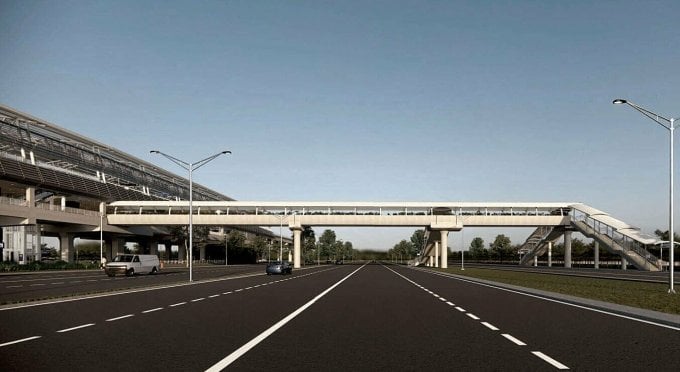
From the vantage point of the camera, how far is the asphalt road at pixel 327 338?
29.3 feet

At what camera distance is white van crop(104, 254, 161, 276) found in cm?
4575

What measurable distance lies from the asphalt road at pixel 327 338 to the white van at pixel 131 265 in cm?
2793

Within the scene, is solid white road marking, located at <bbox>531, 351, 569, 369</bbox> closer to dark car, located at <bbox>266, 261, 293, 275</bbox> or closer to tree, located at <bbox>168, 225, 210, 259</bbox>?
dark car, located at <bbox>266, 261, 293, 275</bbox>

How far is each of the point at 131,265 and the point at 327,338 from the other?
39.8 m

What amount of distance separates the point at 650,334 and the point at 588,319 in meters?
2.99

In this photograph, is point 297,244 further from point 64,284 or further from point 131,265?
point 64,284

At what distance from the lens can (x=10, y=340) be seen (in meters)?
11.2

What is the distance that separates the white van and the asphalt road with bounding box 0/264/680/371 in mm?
27925

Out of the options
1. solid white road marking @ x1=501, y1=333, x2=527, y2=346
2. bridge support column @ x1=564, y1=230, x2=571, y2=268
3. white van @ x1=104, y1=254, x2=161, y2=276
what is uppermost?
solid white road marking @ x1=501, y1=333, x2=527, y2=346

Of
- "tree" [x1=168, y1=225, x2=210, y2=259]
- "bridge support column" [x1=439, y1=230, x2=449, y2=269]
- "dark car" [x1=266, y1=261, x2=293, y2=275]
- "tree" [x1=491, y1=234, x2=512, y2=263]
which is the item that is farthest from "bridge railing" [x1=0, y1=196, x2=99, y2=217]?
"tree" [x1=491, y1=234, x2=512, y2=263]

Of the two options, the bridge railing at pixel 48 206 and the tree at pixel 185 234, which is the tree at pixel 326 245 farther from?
the bridge railing at pixel 48 206

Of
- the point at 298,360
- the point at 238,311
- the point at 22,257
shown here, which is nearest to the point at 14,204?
the point at 22,257

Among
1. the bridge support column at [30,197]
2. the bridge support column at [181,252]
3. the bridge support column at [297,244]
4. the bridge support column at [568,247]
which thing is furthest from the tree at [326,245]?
the bridge support column at [30,197]

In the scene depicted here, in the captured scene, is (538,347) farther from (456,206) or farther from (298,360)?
(456,206)
